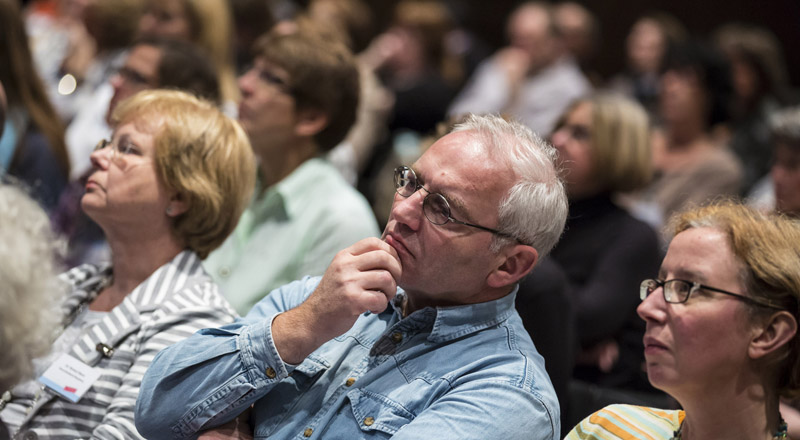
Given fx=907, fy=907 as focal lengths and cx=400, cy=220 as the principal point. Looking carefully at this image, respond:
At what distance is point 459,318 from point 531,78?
5557 millimetres

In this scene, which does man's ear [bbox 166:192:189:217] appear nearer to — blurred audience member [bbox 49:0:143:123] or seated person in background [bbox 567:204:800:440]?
seated person in background [bbox 567:204:800:440]

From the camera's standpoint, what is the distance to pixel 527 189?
1.93m

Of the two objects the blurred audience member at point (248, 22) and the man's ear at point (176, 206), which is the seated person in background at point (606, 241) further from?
the blurred audience member at point (248, 22)

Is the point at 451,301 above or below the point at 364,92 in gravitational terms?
above

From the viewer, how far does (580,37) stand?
806cm

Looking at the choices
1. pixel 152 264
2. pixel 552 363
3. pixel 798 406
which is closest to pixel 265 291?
pixel 152 264

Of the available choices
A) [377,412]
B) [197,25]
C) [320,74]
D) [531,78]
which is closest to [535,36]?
[531,78]

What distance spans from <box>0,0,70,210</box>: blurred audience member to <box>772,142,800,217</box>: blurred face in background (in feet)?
9.45

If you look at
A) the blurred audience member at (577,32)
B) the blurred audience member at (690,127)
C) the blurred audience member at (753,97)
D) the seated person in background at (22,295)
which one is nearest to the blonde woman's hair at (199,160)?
the seated person in background at (22,295)

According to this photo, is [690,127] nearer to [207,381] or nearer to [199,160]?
[199,160]

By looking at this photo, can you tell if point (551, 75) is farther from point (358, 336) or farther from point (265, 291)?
point (358, 336)

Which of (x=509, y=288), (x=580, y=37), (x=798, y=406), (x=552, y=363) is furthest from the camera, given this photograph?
(x=580, y=37)

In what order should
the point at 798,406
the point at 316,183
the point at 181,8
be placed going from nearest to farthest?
the point at 798,406 < the point at 316,183 < the point at 181,8

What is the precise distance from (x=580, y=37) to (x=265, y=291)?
5.76 metres
